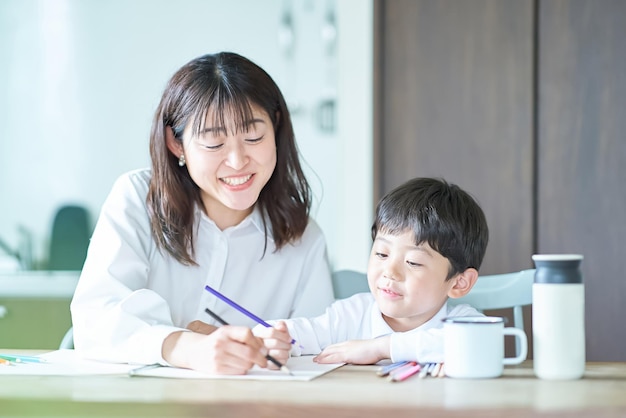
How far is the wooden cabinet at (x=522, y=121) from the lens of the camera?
2.53m

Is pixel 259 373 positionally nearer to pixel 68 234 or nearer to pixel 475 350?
pixel 475 350

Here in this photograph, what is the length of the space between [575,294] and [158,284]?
2.69 feet

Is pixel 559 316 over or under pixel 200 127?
under

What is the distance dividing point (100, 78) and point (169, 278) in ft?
5.84

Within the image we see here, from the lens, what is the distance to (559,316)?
1.04 m

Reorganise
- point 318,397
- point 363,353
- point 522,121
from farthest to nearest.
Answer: point 522,121 → point 363,353 → point 318,397

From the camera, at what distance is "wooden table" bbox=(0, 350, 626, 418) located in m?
0.87

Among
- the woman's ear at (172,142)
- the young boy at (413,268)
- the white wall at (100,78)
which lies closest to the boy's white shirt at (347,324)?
the young boy at (413,268)

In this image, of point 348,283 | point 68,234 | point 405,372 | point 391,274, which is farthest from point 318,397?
point 68,234

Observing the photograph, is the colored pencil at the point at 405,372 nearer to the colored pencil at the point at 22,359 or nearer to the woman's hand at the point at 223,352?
the woman's hand at the point at 223,352

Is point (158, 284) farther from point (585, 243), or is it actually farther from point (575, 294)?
point (585, 243)

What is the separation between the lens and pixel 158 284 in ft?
5.15

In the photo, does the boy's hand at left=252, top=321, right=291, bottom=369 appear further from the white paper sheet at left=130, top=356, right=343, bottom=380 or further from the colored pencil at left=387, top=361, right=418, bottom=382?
the colored pencil at left=387, top=361, right=418, bottom=382

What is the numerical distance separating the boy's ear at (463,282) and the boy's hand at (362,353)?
25 centimetres
